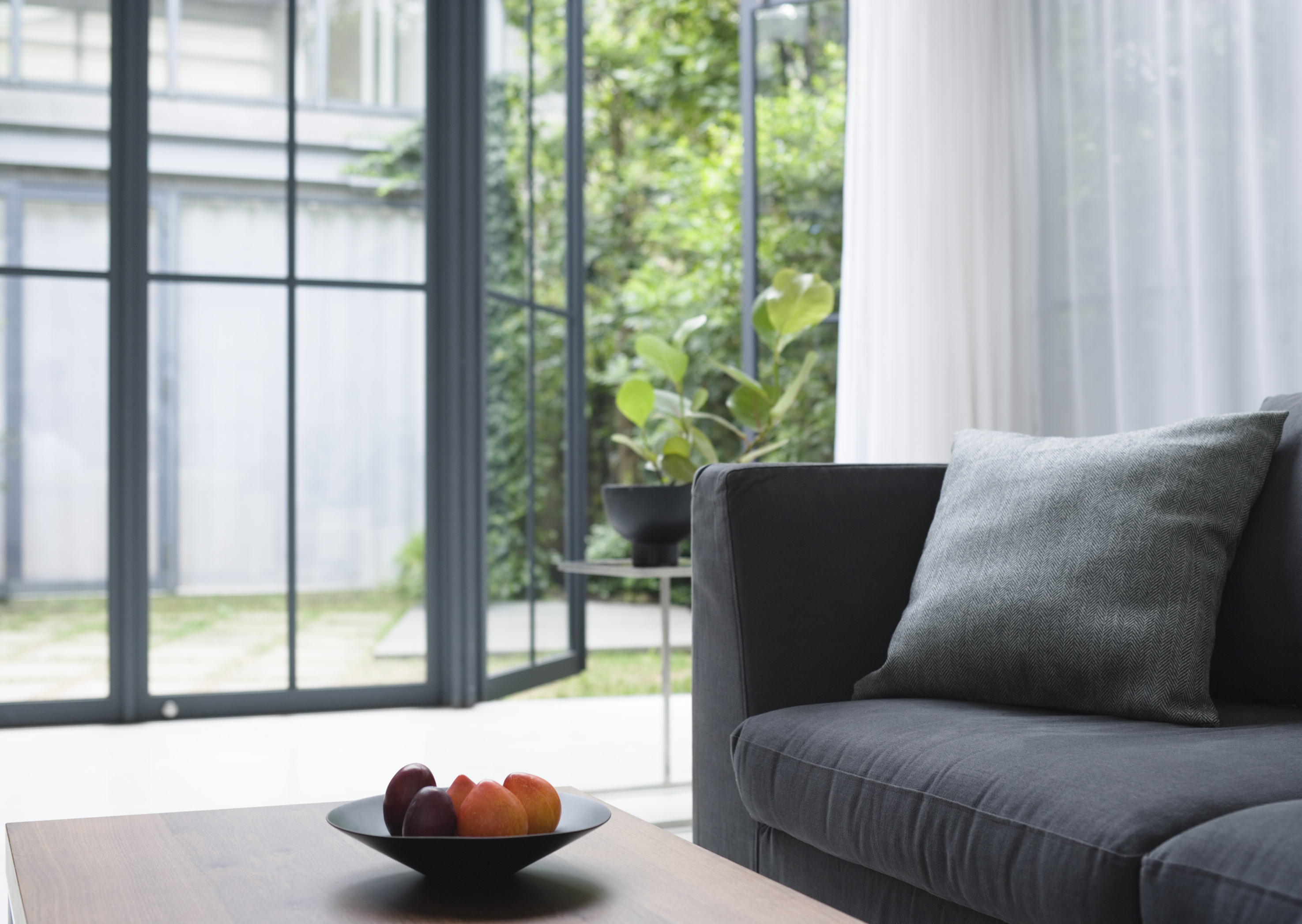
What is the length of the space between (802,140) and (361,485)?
1875mm

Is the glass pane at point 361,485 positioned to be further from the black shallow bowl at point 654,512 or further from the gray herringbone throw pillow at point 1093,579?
the gray herringbone throw pillow at point 1093,579

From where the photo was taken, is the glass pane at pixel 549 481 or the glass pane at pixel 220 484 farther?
the glass pane at pixel 549 481

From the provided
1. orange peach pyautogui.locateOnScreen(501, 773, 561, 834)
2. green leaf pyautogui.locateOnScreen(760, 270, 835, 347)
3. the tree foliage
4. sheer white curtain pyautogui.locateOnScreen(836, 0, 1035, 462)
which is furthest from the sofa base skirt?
the tree foliage

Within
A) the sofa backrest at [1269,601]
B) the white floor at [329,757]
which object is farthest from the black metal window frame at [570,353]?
the sofa backrest at [1269,601]

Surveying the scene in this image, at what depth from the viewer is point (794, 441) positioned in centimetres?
446

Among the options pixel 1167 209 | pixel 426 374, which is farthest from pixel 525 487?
pixel 1167 209

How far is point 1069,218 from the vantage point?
125 inches

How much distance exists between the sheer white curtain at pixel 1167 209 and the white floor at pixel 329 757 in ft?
4.78

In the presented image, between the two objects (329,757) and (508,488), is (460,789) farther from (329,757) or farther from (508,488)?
(508,488)

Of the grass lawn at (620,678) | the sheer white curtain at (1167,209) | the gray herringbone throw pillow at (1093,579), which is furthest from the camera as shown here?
the grass lawn at (620,678)

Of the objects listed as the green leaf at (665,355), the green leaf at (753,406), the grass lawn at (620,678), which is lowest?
the grass lawn at (620,678)

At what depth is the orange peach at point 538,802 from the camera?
41.7 inches

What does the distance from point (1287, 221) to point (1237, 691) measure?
1298 millimetres

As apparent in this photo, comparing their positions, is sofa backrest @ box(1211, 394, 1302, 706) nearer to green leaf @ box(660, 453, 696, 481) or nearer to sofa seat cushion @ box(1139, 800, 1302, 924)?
sofa seat cushion @ box(1139, 800, 1302, 924)
